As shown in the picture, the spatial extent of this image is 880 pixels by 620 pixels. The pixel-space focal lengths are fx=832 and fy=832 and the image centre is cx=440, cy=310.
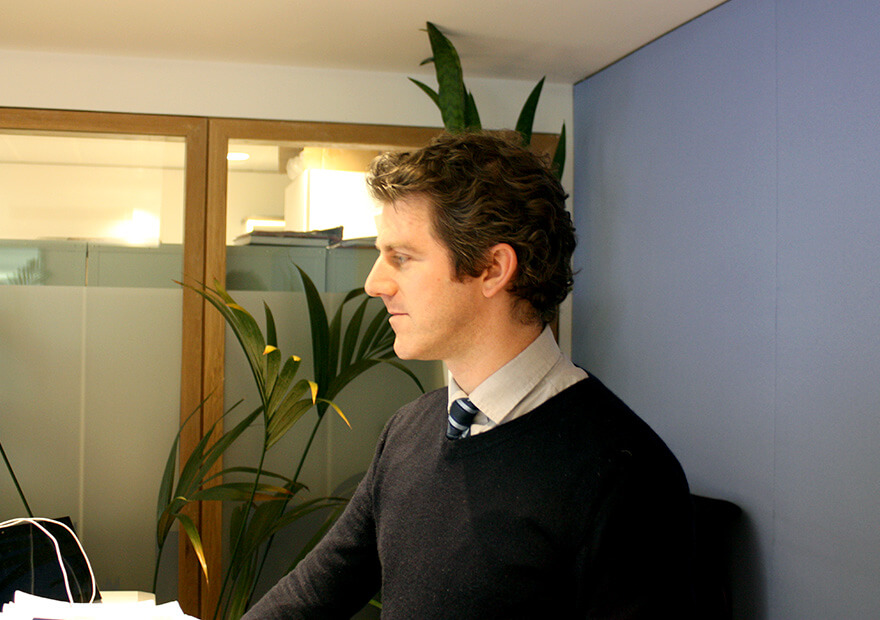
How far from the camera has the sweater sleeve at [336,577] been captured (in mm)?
1286

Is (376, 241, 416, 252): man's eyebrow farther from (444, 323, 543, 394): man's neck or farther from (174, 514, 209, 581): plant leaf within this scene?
(174, 514, 209, 581): plant leaf

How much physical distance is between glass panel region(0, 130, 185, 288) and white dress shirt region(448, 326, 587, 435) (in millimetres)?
2401

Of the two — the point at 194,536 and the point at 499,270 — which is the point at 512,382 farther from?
the point at 194,536

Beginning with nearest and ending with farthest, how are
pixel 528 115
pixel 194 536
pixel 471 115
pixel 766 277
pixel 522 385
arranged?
pixel 522 385
pixel 766 277
pixel 194 536
pixel 471 115
pixel 528 115

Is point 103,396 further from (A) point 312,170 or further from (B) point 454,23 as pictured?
(B) point 454,23

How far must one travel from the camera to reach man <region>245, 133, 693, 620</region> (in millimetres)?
1038

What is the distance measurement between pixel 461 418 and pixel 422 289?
0.22 m

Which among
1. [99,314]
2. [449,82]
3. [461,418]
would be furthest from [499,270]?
[99,314]

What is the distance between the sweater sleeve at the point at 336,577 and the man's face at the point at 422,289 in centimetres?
26

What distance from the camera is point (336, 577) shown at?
4.33ft

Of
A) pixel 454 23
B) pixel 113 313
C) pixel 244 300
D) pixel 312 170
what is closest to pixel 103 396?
pixel 113 313

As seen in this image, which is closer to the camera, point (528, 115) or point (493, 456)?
point (493, 456)

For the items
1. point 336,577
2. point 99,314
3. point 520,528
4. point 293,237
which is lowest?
point 336,577

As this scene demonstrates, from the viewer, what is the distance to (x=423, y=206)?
1341 mm
